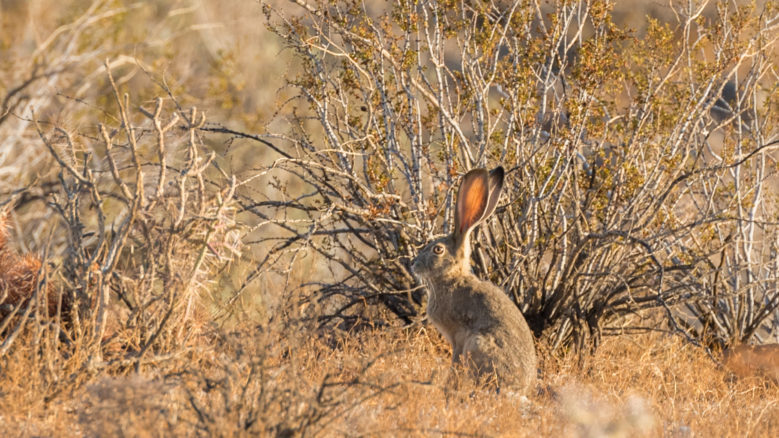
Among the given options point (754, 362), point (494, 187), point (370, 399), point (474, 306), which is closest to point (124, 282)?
point (370, 399)

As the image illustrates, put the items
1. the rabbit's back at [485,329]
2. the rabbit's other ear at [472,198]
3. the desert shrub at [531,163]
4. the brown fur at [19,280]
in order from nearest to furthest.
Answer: the brown fur at [19,280] → the rabbit's back at [485,329] → the rabbit's other ear at [472,198] → the desert shrub at [531,163]

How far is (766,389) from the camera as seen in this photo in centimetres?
604

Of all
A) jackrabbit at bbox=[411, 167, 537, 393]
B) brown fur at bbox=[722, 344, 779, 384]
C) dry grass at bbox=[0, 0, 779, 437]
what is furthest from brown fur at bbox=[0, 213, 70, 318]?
brown fur at bbox=[722, 344, 779, 384]

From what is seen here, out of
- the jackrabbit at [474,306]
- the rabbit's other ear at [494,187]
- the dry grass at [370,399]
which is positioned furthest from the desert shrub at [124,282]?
the rabbit's other ear at [494,187]

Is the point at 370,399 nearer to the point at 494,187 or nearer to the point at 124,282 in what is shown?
the point at 124,282

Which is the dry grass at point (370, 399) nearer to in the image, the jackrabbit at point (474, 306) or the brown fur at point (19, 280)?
the jackrabbit at point (474, 306)

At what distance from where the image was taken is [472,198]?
5.61 m

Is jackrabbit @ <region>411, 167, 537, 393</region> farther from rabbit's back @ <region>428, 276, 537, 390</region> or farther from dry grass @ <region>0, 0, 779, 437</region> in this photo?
dry grass @ <region>0, 0, 779, 437</region>

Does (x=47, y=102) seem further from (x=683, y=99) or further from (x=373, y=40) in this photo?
(x=683, y=99)

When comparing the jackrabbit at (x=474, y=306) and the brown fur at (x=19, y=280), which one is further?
the jackrabbit at (x=474, y=306)

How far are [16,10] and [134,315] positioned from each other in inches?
576

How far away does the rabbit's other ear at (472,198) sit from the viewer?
18.2ft

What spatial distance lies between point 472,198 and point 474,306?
0.70 meters

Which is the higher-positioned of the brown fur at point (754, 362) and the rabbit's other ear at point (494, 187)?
the rabbit's other ear at point (494, 187)
